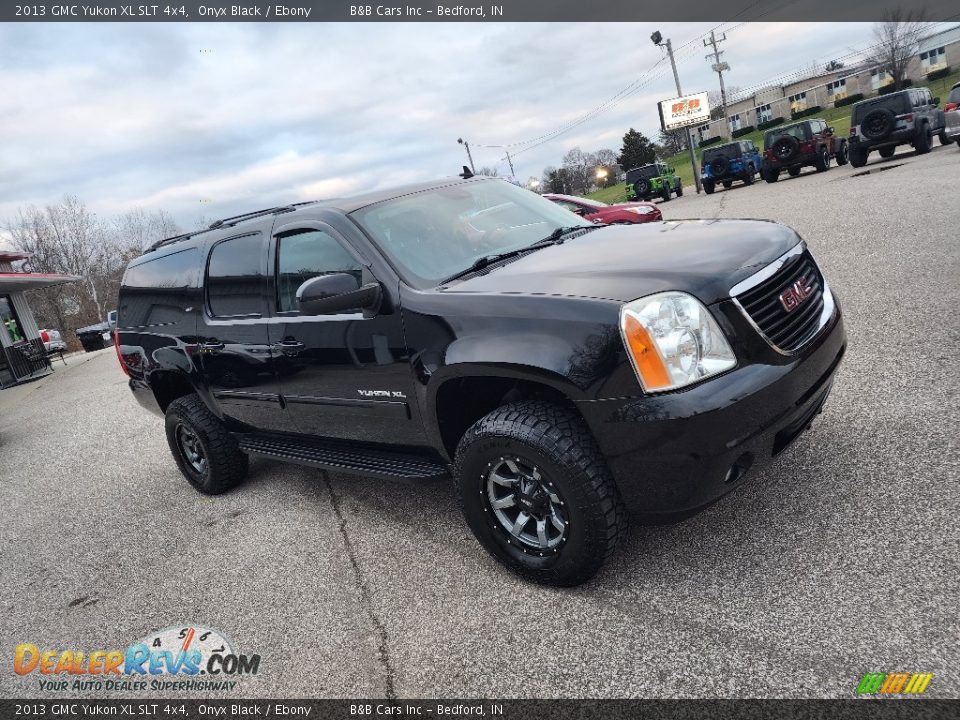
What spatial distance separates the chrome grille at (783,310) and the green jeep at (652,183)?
28003mm

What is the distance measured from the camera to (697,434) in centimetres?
240

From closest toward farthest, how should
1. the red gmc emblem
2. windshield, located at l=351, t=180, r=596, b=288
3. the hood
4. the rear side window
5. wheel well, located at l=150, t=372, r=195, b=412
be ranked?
the hood → the red gmc emblem → windshield, located at l=351, t=180, r=596, b=288 → the rear side window → wheel well, located at l=150, t=372, r=195, b=412

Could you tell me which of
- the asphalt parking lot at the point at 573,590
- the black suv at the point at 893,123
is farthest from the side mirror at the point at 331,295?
the black suv at the point at 893,123

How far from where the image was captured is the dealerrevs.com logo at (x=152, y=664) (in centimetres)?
288

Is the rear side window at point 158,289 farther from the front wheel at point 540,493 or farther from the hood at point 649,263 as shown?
the front wheel at point 540,493

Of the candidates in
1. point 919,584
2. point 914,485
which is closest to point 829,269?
point 914,485

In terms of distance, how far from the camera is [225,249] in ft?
14.2

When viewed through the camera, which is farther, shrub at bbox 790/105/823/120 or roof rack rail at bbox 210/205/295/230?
shrub at bbox 790/105/823/120

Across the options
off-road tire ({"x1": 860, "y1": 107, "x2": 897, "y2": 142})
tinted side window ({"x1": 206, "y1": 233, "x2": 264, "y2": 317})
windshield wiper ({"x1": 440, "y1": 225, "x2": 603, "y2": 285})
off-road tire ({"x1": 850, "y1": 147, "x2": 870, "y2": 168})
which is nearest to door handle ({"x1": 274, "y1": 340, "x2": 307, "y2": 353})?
tinted side window ({"x1": 206, "y1": 233, "x2": 264, "y2": 317})

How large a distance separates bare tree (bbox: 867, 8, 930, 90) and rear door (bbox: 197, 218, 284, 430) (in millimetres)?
74604

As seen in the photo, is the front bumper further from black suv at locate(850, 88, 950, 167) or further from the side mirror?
black suv at locate(850, 88, 950, 167)

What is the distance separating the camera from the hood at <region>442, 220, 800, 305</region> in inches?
103

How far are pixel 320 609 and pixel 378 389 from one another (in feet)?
3.66

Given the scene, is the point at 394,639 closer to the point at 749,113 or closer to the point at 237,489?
the point at 237,489
